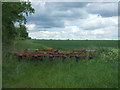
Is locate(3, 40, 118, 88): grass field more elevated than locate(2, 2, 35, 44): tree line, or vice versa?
locate(2, 2, 35, 44): tree line

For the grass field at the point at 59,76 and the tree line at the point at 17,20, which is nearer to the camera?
the grass field at the point at 59,76

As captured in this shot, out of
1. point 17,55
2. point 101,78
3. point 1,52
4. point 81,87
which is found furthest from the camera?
point 17,55

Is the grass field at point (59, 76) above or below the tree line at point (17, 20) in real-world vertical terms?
below

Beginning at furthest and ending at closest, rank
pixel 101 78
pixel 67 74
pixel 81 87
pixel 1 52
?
pixel 1 52, pixel 67 74, pixel 101 78, pixel 81 87

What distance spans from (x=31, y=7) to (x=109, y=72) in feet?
25.0

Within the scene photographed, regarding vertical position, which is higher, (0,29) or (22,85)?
(0,29)

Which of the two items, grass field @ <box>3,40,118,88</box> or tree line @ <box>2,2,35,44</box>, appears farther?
tree line @ <box>2,2,35,44</box>

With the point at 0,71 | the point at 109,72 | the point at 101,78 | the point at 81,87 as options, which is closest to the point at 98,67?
the point at 109,72

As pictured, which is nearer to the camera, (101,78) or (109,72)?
(101,78)

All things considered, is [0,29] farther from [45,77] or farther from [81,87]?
[81,87]

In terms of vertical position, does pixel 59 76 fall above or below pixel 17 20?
below

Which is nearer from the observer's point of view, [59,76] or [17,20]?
[59,76]

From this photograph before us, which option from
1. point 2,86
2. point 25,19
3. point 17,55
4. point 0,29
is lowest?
point 2,86

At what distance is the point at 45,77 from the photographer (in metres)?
7.95
